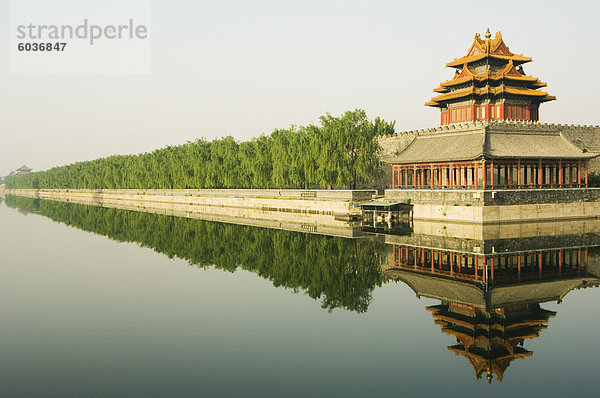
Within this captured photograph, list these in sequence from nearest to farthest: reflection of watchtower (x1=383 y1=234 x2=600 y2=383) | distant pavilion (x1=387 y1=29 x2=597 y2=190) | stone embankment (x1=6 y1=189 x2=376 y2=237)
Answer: reflection of watchtower (x1=383 y1=234 x2=600 y2=383), distant pavilion (x1=387 y1=29 x2=597 y2=190), stone embankment (x1=6 y1=189 x2=376 y2=237)

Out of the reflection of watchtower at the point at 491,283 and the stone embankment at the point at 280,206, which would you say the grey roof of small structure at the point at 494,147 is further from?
the reflection of watchtower at the point at 491,283

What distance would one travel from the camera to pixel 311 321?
47.3 ft

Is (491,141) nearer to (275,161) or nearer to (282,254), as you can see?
(282,254)

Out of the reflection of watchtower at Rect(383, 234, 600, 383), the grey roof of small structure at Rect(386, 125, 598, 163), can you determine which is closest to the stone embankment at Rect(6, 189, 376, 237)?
the grey roof of small structure at Rect(386, 125, 598, 163)

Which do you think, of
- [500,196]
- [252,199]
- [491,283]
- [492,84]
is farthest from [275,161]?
[491,283]

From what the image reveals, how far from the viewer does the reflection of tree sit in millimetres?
18516

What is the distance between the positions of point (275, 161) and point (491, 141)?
970 inches

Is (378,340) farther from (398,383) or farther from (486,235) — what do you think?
(486,235)

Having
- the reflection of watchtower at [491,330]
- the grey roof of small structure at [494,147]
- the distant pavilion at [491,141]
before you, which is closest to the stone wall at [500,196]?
the distant pavilion at [491,141]

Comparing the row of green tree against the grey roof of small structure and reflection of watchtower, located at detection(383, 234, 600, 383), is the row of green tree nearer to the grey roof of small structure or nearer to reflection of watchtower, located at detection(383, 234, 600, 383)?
the grey roof of small structure

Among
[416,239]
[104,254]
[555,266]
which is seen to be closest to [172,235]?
[104,254]

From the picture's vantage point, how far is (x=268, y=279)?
20531mm

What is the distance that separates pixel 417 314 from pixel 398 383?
5.03m

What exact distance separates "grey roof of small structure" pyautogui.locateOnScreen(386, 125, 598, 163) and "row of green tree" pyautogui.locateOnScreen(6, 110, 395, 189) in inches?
277
